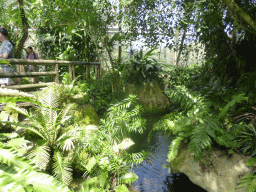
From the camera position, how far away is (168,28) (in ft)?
20.8

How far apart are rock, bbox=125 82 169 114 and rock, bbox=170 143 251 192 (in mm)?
3796

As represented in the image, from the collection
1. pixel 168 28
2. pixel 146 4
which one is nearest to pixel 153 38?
pixel 168 28

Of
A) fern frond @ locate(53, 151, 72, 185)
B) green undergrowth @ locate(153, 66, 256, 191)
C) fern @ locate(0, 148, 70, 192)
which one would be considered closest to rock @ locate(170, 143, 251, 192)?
green undergrowth @ locate(153, 66, 256, 191)

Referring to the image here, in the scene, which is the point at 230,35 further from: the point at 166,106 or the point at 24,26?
the point at 24,26

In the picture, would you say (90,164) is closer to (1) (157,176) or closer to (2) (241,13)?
(1) (157,176)

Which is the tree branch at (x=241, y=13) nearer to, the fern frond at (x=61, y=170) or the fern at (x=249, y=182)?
the fern at (x=249, y=182)

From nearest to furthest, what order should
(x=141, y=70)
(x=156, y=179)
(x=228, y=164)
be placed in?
(x=228, y=164)
(x=156, y=179)
(x=141, y=70)

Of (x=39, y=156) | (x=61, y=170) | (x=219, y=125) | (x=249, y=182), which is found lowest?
(x=61, y=170)

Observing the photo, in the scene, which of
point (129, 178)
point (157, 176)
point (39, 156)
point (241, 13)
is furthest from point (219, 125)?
point (39, 156)

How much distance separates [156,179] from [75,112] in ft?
7.39

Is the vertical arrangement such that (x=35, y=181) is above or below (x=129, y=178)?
above

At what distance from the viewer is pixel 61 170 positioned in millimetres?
2842

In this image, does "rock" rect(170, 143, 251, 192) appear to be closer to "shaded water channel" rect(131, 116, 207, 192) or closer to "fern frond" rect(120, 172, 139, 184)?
"shaded water channel" rect(131, 116, 207, 192)

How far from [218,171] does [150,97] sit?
4.43m
